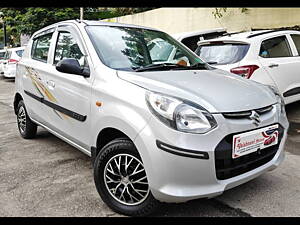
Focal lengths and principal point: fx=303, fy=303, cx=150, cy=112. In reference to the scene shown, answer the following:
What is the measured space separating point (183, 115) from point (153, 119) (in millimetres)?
218

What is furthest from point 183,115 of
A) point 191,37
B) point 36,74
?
point 191,37

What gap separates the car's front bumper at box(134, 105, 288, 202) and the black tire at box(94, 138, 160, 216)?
0.16 m

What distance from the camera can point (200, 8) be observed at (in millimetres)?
12266

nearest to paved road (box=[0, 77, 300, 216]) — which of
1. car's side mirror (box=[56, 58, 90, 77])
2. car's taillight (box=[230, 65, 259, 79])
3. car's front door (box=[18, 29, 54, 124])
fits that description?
car's front door (box=[18, 29, 54, 124])

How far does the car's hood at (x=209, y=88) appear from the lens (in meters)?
2.31

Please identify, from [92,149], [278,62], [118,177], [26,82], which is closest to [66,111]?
[92,149]

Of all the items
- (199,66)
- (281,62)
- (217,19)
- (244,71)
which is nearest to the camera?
(199,66)

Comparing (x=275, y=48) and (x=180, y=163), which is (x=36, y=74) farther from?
(x=275, y=48)

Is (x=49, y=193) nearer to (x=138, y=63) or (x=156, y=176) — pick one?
(x=156, y=176)

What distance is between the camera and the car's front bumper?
2.11 metres

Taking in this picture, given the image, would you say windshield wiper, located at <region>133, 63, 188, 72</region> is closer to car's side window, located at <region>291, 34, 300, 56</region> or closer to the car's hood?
the car's hood

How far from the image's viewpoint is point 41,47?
4.11 meters

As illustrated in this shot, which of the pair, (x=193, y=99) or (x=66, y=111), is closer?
(x=193, y=99)
